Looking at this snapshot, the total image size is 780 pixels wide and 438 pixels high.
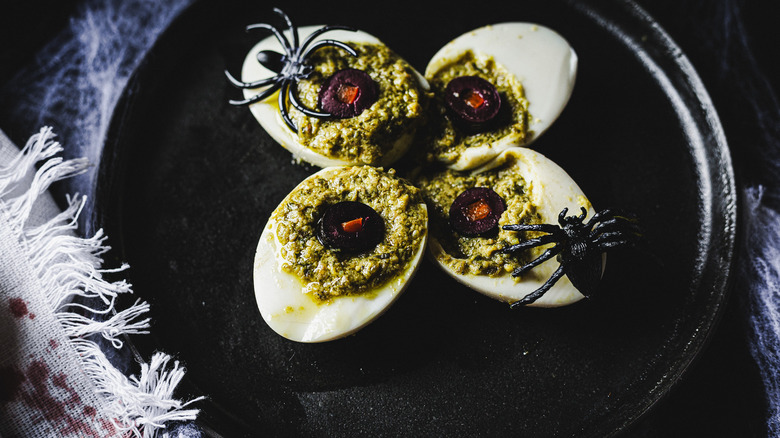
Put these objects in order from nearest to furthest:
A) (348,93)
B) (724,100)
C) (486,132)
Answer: (348,93)
(486,132)
(724,100)

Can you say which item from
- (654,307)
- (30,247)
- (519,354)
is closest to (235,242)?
(30,247)

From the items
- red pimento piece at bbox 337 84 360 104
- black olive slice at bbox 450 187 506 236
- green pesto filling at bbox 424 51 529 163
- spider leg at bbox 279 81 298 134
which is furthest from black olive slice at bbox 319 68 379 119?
black olive slice at bbox 450 187 506 236

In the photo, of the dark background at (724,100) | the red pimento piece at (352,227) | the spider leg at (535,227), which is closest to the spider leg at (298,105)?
the red pimento piece at (352,227)

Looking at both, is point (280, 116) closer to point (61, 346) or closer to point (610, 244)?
point (61, 346)

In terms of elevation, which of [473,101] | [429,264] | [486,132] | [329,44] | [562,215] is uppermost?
[329,44]

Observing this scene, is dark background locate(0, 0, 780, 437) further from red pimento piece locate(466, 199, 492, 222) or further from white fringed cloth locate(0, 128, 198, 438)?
red pimento piece locate(466, 199, 492, 222)

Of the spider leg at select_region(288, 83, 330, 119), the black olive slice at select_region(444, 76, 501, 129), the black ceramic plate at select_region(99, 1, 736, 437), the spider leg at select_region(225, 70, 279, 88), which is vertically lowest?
the black ceramic plate at select_region(99, 1, 736, 437)

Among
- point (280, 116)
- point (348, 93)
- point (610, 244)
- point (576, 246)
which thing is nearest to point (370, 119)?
point (348, 93)
